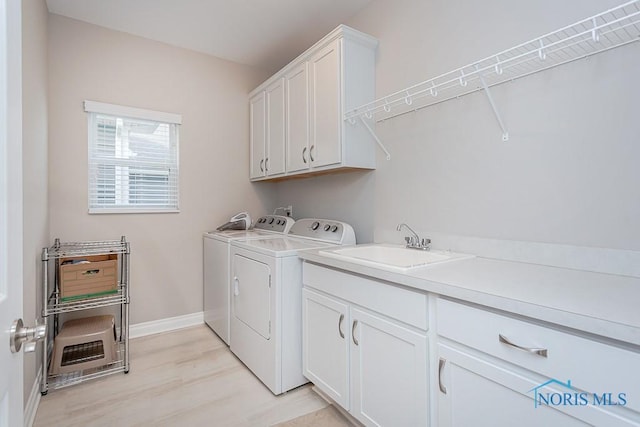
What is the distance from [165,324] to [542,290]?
300 cm

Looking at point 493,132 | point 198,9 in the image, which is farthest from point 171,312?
point 493,132

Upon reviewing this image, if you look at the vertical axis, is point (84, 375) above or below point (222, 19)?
below

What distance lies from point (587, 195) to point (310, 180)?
7.02 ft

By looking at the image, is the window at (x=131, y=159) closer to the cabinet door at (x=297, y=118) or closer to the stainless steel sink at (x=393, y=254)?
the cabinet door at (x=297, y=118)

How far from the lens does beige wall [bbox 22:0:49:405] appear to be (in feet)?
5.45

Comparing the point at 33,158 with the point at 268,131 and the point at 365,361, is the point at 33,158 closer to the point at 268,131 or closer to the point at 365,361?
the point at 268,131

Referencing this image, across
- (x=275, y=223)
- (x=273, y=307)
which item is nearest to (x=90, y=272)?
(x=273, y=307)

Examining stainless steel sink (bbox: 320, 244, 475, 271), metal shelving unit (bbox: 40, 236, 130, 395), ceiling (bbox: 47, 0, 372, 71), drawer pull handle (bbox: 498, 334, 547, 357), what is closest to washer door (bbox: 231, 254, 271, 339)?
stainless steel sink (bbox: 320, 244, 475, 271)

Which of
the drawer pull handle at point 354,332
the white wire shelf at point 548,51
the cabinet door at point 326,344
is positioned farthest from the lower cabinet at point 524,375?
the white wire shelf at point 548,51

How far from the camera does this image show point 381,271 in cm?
136

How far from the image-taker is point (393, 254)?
1983 mm

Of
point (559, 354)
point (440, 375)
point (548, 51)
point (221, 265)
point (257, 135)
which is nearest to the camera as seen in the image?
point (559, 354)

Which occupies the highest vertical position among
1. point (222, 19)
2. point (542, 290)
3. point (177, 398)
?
point (222, 19)

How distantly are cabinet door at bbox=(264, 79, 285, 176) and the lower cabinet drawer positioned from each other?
211cm
